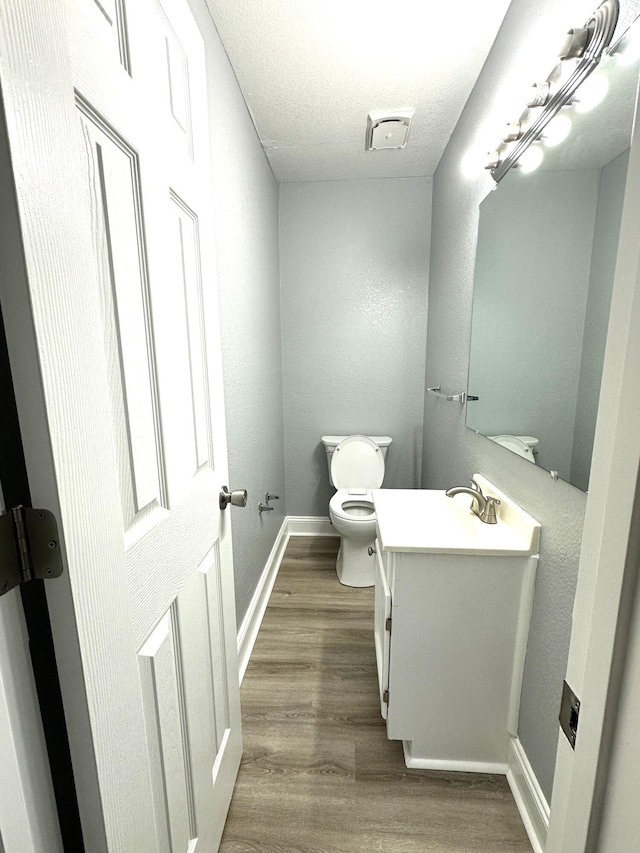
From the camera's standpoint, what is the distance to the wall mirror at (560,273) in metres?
0.81

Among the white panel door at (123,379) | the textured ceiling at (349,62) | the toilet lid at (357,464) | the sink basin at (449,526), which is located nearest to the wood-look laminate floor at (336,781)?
the white panel door at (123,379)

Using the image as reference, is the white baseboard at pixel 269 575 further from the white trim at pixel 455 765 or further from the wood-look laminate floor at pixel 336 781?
the white trim at pixel 455 765

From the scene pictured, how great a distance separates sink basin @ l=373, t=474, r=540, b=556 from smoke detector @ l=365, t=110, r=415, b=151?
5.54 ft

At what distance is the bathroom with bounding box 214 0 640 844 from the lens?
3.61 ft

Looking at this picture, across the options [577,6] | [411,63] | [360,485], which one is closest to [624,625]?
[577,6]

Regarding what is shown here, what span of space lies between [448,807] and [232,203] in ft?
7.29

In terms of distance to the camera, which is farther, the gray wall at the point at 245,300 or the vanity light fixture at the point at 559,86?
the gray wall at the point at 245,300

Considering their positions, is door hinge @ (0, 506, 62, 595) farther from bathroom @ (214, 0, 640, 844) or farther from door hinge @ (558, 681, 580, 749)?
bathroom @ (214, 0, 640, 844)

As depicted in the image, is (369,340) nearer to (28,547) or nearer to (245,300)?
(245,300)

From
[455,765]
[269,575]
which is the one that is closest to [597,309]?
[455,765]

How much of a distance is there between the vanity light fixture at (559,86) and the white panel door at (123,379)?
85cm

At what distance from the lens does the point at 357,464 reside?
8.48ft

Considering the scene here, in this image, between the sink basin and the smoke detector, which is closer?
the sink basin

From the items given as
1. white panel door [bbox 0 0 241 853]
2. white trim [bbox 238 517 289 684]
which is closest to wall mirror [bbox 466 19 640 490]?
white panel door [bbox 0 0 241 853]
